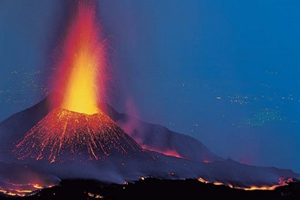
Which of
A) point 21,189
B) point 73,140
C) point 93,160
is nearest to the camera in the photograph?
point 21,189

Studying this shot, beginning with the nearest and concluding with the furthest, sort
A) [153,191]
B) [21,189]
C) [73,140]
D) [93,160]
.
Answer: [21,189] → [153,191] → [93,160] → [73,140]

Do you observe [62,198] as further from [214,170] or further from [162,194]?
[214,170]

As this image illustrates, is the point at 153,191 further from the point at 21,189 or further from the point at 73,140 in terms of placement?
the point at 73,140

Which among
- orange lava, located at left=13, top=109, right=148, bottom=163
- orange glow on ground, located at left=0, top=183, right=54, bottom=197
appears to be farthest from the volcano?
orange glow on ground, located at left=0, top=183, right=54, bottom=197

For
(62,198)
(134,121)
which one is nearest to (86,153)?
(62,198)

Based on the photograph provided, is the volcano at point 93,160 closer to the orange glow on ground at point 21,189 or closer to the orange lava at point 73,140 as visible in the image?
the orange lava at point 73,140

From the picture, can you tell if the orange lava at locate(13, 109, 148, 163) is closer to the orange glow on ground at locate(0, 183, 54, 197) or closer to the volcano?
the volcano

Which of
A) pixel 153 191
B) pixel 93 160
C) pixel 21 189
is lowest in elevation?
pixel 21 189

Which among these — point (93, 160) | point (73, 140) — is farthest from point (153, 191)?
point (73, 140)
